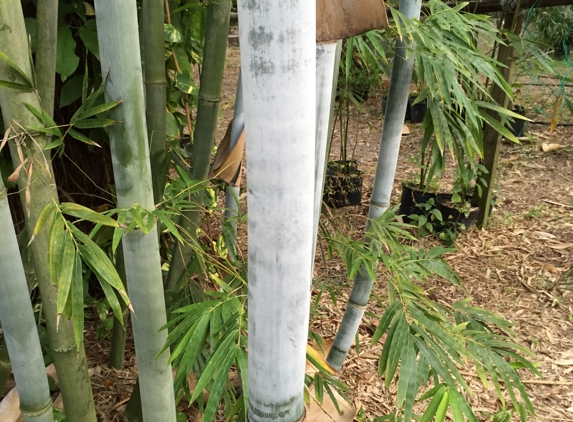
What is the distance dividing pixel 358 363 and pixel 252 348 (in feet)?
4.71

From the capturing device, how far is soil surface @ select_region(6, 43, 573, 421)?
1.69 meters

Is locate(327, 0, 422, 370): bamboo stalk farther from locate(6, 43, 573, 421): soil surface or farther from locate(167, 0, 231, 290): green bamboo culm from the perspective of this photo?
locate(167, 0, 231, 290): green bamboo culm

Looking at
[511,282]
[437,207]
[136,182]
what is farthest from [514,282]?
[136,182]

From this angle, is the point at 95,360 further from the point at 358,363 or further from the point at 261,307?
the point at 261,307

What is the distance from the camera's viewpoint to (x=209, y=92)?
0.92 meters

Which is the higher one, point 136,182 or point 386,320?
point 136,182

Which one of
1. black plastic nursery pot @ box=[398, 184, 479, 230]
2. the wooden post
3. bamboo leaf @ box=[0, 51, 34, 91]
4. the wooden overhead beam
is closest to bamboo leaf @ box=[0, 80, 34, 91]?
bamboo leaf @ box=[0, 51, 34, 91]

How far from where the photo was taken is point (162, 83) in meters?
0.89

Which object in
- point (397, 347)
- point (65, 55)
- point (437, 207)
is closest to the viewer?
point (397, 347)

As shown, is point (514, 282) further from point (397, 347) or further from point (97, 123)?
point (97, 123)

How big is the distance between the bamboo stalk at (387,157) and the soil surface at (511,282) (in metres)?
0.08

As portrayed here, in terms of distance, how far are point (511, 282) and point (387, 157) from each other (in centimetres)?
154

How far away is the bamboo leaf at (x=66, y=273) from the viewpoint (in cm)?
60

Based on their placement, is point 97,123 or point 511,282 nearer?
point 97,123
